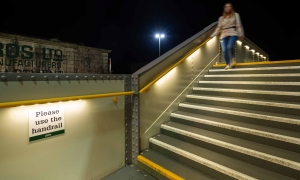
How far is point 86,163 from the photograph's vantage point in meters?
2.19

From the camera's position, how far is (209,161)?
213 centimetres

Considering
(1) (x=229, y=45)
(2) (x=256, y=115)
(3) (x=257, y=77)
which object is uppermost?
(1) (x=229, y=45)

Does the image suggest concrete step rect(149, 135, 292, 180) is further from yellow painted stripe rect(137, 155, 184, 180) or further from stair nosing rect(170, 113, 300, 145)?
stair nosing rect(170, 113, 300, 145)

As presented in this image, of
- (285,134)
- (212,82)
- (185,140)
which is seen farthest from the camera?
(212,82)

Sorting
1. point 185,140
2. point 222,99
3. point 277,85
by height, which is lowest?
point 185,140

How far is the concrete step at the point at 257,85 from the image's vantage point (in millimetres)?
2762

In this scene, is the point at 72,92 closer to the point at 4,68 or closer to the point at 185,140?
the point at 185,140

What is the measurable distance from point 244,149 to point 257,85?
1552 mm

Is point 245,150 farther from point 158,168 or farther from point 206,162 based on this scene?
point 158,168

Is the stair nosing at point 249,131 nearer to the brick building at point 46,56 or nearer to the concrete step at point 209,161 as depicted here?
the concrete step at point 209,161

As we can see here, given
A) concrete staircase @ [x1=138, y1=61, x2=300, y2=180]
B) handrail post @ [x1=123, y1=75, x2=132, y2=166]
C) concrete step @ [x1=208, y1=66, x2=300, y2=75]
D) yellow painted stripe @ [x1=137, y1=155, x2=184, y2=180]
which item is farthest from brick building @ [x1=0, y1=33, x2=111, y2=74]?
concrete step @ [x1=208, y1=66, x2=300, y2=75]


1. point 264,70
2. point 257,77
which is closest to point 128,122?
point 257,77

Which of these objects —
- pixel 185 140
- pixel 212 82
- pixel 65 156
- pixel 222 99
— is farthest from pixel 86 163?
pixel 212 82

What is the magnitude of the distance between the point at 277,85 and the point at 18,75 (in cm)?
362
